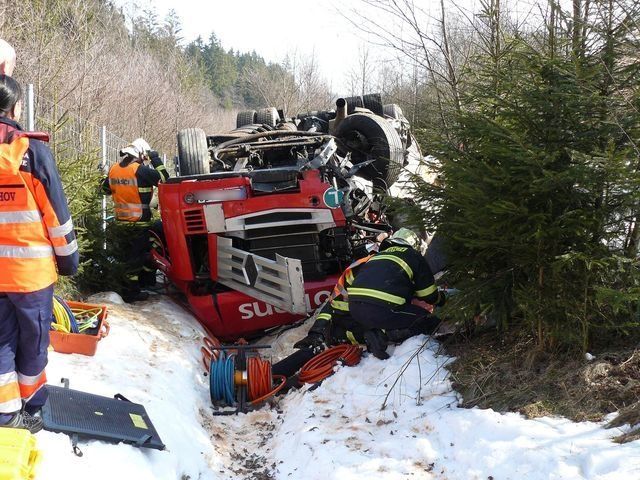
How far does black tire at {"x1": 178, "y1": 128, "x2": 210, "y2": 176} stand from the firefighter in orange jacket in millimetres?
3154

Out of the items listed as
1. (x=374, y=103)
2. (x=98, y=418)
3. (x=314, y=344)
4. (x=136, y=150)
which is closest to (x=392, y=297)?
(x=314, y=344)

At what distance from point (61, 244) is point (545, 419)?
8.82 ft

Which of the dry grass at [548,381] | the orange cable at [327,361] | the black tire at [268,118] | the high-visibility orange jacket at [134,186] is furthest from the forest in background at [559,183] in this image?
the black tire at [268,118]

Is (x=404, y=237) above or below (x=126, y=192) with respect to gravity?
below

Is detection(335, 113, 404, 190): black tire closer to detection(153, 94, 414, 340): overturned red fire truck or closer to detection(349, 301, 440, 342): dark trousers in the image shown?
detection(153, 94, 414, 340): overturned red fire truck

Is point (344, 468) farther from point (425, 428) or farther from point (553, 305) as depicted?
point (553, 305)

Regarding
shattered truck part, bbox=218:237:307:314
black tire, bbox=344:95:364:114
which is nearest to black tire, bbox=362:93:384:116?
black tire, bbox=344:95:364:114

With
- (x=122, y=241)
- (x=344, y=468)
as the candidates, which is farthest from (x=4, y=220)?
(x=122, y=241)

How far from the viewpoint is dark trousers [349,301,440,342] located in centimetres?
471

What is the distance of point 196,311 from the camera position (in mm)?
6250

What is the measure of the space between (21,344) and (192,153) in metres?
3.55

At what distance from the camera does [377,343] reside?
4660 mm

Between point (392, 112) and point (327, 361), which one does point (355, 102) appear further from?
point (327, 361)

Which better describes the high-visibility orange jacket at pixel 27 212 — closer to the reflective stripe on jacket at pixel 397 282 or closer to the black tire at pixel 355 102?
the reflective stripe on jacket at pixel 397 282
